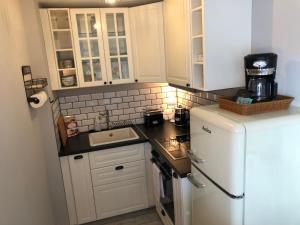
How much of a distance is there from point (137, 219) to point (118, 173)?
59cm

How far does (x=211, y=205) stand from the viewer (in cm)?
146

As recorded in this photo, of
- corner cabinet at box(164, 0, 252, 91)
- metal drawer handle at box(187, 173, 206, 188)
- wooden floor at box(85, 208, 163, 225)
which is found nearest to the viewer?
metal drawer handle at box(187, 173, 206, 188)

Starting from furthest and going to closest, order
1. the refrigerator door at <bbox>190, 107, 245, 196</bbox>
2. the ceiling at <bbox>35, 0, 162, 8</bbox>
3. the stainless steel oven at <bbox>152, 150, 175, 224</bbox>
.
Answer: the ceiling at <bbox>35, 0, 162, 8</bbox>, the stainless steel oven at <bbox>152, 150, 175, 224</bbox>, the refrigerator door at <bbox>190, 107, 245, 196</bbox>

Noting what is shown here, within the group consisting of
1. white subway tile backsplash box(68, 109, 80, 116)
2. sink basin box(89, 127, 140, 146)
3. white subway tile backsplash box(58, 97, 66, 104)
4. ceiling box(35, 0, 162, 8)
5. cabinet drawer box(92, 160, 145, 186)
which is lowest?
cabinet drawer box(92, 160, 145, 186)

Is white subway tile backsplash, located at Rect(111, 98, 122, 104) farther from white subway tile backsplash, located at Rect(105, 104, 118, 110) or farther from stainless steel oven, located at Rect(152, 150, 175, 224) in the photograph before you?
stainless steel oven, located at Rect(152, 150, 175, 224)

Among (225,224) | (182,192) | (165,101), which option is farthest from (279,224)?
(165,101)

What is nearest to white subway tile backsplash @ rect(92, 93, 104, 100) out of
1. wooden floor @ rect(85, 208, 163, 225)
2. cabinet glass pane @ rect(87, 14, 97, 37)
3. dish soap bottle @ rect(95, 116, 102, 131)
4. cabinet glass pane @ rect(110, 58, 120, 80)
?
dish soap bottle @ rect(95, 116, 102, 131)

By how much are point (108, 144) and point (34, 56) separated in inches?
42.3

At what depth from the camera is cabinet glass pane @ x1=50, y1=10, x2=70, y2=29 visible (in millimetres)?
2373

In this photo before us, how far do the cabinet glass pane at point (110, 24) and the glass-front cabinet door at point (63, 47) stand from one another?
0.39 metres

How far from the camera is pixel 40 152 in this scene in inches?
79.4

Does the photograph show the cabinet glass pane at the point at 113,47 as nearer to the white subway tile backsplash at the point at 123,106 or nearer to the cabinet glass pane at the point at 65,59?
the cabinet glass pane at the point at 65,59

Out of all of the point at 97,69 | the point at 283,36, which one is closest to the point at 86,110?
the point at 97,69

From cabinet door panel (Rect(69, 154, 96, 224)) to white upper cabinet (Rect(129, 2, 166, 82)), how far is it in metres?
1.09
